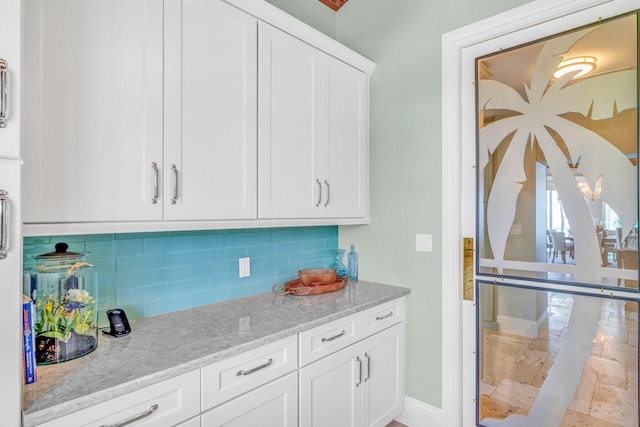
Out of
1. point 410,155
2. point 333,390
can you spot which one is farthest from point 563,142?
point 333,390

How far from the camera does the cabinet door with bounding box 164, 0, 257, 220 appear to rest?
4.82 ft

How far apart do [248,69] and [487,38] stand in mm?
1358

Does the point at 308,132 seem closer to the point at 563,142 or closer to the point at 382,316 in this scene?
the point at 382,316

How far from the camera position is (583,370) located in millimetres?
1782

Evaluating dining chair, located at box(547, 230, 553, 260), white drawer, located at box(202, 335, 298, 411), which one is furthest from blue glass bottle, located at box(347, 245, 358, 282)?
dining chair, located at box(547, 230, 553, 260)

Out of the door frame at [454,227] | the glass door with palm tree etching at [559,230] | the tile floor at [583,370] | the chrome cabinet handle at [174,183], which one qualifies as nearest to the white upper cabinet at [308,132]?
the chrome cabinet handle at [174,183]

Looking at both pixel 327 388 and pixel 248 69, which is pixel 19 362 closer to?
pixel 327 388

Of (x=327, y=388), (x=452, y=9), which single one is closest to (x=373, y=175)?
(x=452, y=9)

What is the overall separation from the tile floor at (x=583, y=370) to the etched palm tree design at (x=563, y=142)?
0.21 m

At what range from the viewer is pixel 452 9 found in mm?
2178

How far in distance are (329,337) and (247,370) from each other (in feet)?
1.60

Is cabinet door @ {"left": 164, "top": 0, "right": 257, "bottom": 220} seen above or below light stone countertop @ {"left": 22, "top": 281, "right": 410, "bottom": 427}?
above

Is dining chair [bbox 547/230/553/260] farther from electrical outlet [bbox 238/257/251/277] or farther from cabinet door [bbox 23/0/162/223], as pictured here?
cabinet door [bbox 23/0/162/223]

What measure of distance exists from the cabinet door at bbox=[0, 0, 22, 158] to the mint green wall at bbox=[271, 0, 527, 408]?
1.77 meters
